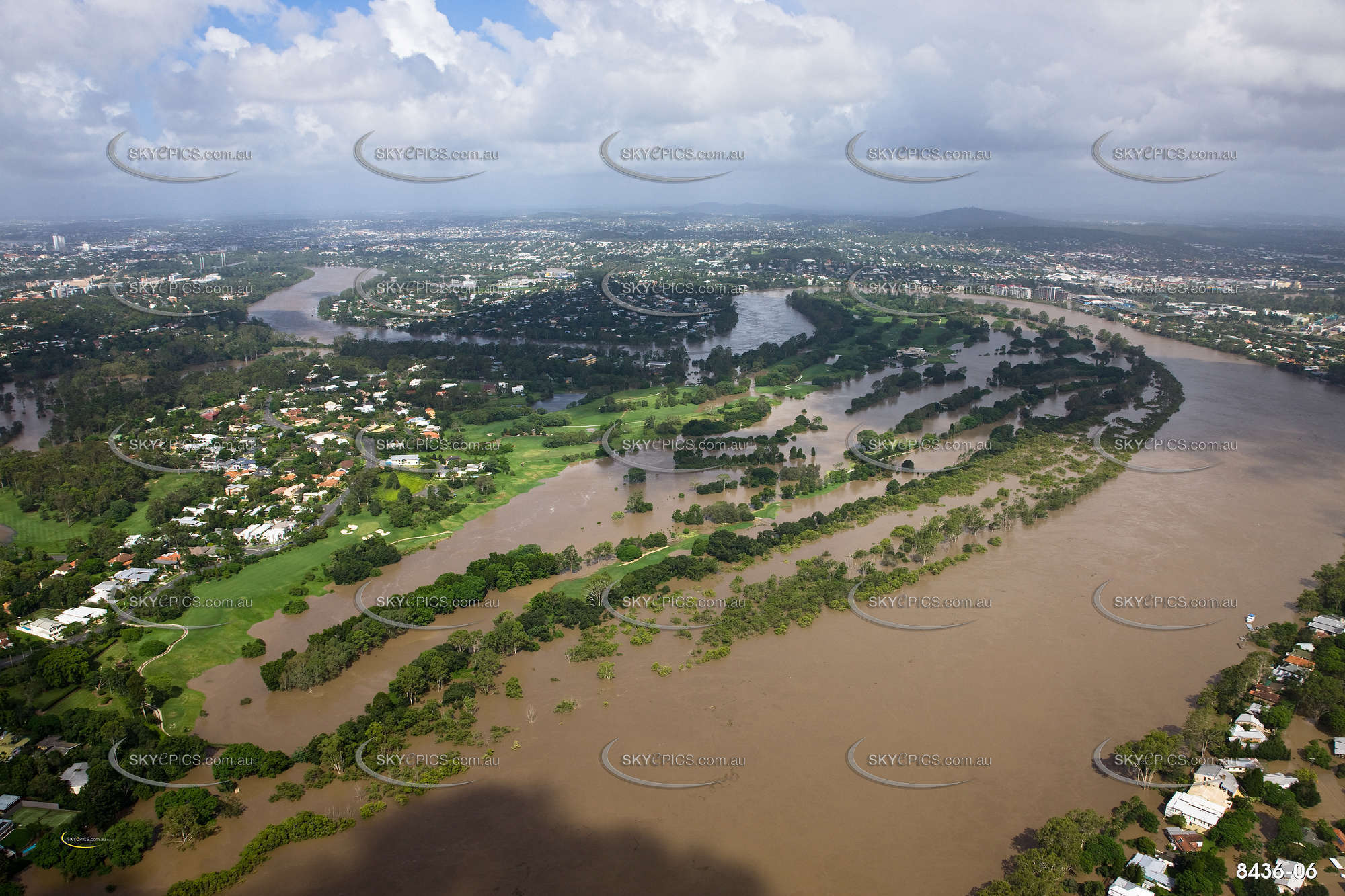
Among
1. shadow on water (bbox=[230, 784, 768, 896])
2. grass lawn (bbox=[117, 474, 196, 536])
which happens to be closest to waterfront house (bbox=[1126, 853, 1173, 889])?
shadow on water (bbox=[230, 784, 768, 896])

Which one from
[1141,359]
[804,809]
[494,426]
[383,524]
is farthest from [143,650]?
[1141,359]

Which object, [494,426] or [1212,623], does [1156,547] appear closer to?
[1212,623]

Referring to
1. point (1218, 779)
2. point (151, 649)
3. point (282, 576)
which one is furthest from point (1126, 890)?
point (282, 576)

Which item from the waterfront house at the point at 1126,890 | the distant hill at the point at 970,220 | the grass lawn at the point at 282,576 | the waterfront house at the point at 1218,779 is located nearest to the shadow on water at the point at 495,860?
the waterfront house at the point at 1126,890

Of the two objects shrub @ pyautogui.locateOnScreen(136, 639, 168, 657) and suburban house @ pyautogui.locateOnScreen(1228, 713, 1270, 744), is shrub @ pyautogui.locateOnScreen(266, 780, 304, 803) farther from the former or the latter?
suburban house @ pyautogui.locateOnScreen(1228, 713, 1270, 744)

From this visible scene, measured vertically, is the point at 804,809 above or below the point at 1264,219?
below
